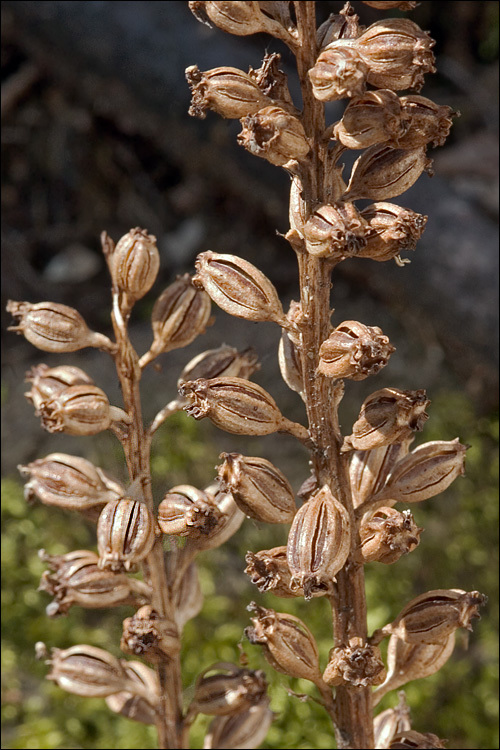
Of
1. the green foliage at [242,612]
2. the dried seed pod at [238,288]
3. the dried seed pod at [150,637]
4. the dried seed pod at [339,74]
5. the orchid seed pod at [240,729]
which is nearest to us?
the dried seed pod at [339,74]

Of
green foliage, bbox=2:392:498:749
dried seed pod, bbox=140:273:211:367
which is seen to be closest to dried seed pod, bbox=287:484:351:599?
dried seed pod, bbox=140:273:211:367

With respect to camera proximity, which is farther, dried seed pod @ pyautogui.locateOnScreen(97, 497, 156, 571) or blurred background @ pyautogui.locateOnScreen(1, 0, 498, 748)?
blurred background @ pyautogui.locateOnScreen(1, 0, 498, 748)

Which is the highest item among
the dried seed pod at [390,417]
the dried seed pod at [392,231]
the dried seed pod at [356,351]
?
the dried seed pod at [392,231]

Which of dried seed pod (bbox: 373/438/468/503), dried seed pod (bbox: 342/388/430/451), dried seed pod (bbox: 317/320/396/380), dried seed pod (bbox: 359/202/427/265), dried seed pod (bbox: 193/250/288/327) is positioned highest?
dried seed pod (bbox: 359/202/427/265)

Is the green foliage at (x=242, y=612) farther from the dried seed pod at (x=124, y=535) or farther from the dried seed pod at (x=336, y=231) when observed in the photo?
the dried seed pod at (x=336, y=231)

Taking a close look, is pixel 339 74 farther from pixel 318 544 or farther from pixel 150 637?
pixel 150 637

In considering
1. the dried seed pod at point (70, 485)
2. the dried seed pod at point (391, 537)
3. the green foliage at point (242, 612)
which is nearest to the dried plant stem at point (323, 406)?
the dried seed pod at point (391, 537)

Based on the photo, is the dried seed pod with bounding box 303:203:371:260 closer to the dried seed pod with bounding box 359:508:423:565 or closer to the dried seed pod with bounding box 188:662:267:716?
the dried seed pod with bounding box 359:508:423:565
